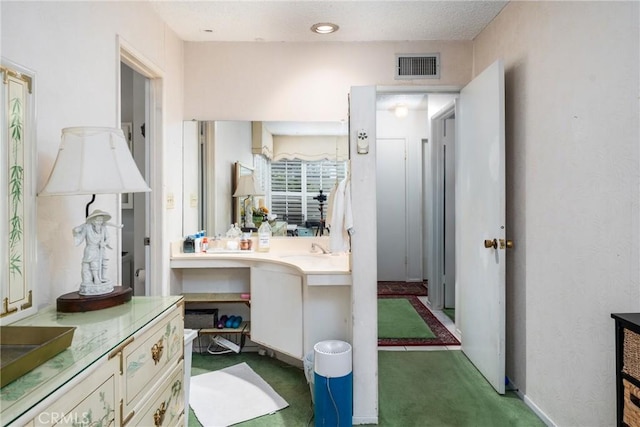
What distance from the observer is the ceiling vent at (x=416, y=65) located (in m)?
2.89

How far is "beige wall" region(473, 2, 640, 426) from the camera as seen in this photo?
143cm

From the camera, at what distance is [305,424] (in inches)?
77.4

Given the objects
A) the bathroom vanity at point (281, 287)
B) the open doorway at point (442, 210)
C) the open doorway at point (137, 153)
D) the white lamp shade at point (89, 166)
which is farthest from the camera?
the open doorway at point (442, 210)

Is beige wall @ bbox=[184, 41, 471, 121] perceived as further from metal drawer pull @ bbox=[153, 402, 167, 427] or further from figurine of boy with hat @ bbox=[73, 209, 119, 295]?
metal drawer pull @ bbox=[153, 402, 167, 427]

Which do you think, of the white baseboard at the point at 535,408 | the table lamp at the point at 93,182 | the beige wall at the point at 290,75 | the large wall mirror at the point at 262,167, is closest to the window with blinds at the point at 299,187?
the large wall mirror at the point at 262,167

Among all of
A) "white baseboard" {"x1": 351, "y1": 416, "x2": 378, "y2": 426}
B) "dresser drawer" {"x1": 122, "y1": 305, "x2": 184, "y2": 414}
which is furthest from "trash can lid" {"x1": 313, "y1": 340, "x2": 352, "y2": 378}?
"dresser drawer" {"x1": 122, "y1": 305, "x2": 184, "y2": 414}

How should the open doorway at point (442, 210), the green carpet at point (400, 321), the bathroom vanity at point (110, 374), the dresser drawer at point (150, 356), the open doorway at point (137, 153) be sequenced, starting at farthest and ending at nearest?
the open doorway at point (442, 210)
the green carpet at point (400, 321)
the open doorway at point (137, 153)
the dresser drawer at point (150, 356)
the bathroom vanity at point (110, 374)

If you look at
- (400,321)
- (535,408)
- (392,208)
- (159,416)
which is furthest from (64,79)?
(392,208)

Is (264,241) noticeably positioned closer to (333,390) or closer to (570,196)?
(333,390)

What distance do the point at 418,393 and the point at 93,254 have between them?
205 centimetres

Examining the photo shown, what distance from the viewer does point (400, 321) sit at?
3645mm

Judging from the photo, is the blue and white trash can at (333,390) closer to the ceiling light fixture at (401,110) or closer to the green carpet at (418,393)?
the green carpet at (418,393)

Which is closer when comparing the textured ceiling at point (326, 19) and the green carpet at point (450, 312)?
the textured ceiling at point (326, 19)

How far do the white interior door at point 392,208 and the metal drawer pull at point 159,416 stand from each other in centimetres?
404
